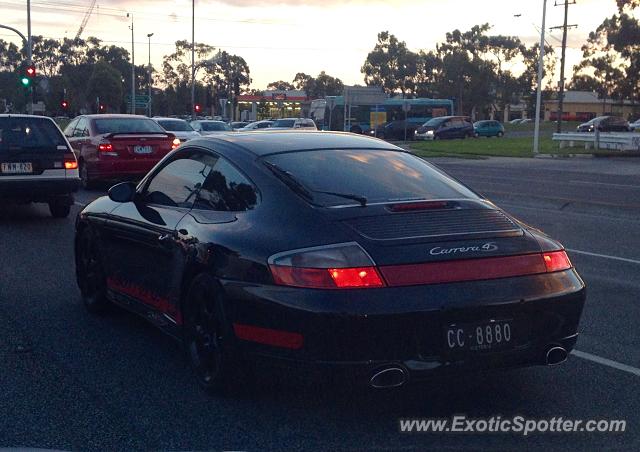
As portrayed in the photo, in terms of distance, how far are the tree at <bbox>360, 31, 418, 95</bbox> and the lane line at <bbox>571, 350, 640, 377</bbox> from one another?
105 m

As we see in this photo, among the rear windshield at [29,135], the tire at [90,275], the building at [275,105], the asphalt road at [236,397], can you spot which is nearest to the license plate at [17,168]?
the rear windshield at [29,135]

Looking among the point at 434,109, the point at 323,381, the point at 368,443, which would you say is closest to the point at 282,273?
the point at 323,381

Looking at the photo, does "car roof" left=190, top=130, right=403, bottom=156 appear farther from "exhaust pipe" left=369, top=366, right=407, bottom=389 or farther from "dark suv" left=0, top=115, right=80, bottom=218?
"dark suv" left=0, top=115, right=80, bottom=218

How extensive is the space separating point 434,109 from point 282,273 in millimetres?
68206

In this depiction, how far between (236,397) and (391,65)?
108 meters

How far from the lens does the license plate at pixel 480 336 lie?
14.4 feet

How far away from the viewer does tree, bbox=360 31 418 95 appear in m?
110

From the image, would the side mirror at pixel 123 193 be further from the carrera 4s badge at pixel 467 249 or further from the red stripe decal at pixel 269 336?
the carrera 4s badge at pixel 467 249

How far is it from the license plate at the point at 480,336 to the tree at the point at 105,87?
3810 inches

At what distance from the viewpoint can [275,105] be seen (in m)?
87.6

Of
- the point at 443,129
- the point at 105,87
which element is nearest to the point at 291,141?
the point at 443,129

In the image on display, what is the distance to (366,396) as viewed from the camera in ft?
16.7

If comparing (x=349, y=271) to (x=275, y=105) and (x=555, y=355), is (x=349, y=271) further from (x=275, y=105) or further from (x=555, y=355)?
(x=275, y=105)

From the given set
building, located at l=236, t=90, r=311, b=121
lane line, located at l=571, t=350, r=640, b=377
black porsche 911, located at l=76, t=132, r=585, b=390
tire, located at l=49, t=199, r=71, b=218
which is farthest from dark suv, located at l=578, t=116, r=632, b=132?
black porsche 911, located at l=76, t=132, r=585, b=390
